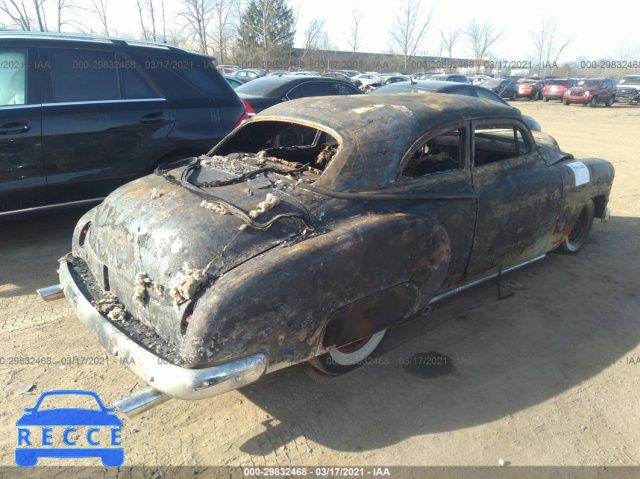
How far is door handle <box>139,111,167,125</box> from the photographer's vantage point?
16.0 ft

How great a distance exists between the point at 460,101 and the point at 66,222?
4592 millimetres

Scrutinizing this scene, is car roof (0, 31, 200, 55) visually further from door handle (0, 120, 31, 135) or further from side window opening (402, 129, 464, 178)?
side window opening (402, 129, 464, 178)

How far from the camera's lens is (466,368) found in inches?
124

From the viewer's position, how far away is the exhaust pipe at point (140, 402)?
2201 mm

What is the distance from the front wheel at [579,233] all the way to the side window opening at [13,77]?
5.50 meters

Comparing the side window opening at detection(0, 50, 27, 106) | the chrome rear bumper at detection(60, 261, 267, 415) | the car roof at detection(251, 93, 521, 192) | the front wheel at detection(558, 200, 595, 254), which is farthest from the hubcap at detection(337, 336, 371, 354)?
the side window opening at detection(0, 50, 27, 106)

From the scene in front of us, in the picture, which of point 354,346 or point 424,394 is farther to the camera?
point 354,346

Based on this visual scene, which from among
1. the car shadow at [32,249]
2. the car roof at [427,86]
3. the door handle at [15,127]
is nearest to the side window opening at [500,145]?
the car shadow at [32,249]

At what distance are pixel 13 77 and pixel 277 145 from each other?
2.54 metres

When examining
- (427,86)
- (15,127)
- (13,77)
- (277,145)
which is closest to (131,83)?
(13,77)

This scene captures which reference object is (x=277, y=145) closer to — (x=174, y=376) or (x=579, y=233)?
(x=174, y=376)

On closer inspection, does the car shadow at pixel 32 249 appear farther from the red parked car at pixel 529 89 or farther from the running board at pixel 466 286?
the red parked car at pixel 529 89

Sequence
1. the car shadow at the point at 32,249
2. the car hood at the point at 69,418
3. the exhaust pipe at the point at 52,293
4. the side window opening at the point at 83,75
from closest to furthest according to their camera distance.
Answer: the car hood at the point at 69,418 < the exhaust pipe at the point at 52,293 < the car shadow at the point at 32,249 < the side window opening at the point at 83,75

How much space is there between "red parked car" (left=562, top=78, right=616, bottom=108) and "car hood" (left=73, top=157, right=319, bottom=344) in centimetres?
2746
